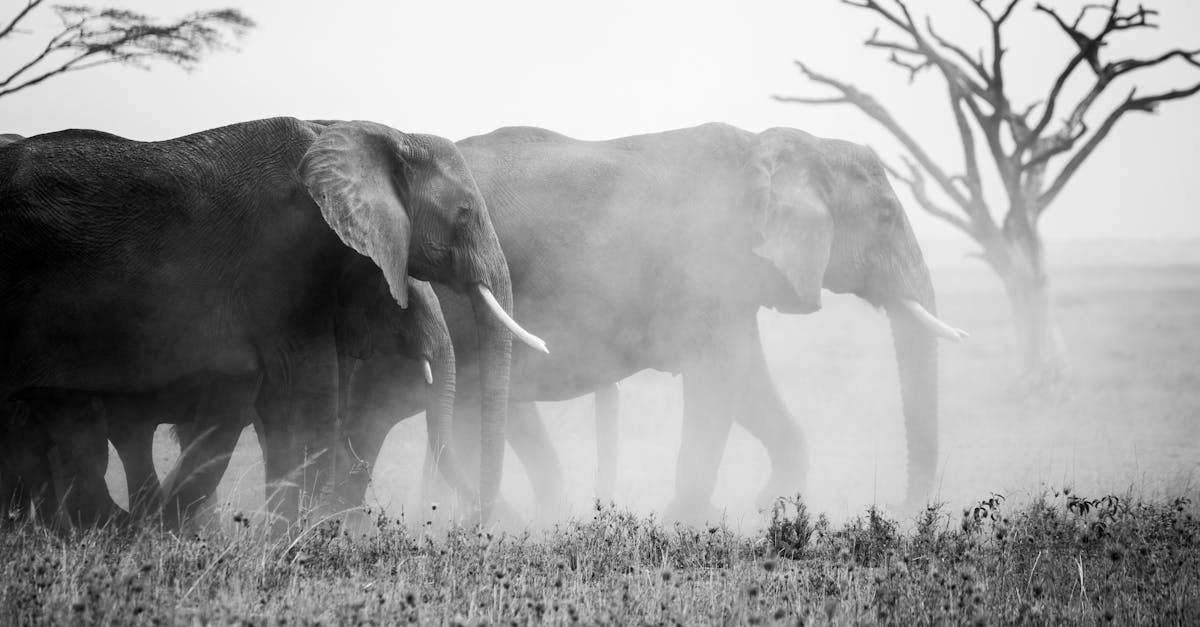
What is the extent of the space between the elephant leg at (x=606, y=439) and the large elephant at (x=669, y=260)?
1721mm

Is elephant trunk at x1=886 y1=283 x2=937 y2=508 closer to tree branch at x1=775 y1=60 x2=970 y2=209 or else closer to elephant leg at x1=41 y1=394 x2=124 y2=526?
elephant leg at x1=41 y1=394 x2=124 y2=526

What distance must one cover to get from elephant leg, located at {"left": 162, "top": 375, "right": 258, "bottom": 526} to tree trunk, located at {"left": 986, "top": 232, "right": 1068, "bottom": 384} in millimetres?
15856

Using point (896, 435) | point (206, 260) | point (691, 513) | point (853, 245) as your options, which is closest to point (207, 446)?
point (206, 260)

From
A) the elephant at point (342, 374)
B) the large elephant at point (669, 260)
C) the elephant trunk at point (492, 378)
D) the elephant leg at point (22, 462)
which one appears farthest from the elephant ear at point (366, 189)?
the elephant leg at point (22, 462)

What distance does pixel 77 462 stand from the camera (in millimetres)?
8727

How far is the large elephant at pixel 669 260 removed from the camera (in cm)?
1023

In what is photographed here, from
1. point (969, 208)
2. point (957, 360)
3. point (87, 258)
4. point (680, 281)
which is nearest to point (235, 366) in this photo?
point (87, 258)

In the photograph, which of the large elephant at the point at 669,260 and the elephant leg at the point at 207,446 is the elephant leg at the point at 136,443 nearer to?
the elephant leg at the point at 207,446

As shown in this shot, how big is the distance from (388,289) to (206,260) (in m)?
1.38

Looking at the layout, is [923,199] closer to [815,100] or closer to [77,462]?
[815,100]

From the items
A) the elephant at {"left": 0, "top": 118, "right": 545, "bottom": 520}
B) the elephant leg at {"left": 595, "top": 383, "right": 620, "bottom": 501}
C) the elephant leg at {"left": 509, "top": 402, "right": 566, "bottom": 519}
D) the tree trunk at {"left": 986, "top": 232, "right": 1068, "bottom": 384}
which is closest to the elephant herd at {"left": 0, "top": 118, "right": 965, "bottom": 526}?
the elephant at {"left": 0, "top": 118, "right": 545, "bottom": 520}

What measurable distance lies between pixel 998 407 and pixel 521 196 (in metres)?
12.7

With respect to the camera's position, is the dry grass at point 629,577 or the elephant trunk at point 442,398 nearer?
the dry grass at point 629,577

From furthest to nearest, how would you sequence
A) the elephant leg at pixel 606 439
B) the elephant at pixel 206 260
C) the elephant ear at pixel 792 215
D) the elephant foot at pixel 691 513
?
the elephant leg at pixel 606 439 → the elephant ear at pixel 792 215 → the elephant foot at pixel 691 513 → the elephant at pixel 206 260
